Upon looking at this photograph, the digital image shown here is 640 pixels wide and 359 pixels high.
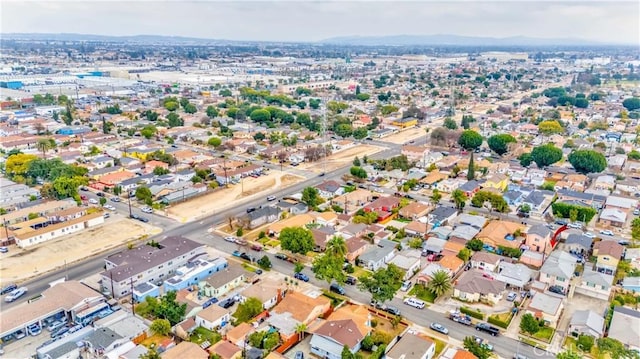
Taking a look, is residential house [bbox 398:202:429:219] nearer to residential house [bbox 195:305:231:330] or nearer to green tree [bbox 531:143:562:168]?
residential house [bbox 195:305:231:330]

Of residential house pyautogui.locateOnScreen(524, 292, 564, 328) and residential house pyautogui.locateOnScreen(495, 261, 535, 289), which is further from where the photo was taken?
residential house pyautogui.locateOnScreen(495, 261, 535, 289)

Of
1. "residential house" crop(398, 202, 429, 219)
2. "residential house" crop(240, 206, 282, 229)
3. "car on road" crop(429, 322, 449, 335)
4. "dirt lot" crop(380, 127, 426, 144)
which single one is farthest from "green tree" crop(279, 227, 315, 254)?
"dirt lot" crop(380, 127, 426, 144)

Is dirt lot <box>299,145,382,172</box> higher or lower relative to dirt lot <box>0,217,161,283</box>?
higher

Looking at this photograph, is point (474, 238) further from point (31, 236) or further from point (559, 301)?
point (31, 236)

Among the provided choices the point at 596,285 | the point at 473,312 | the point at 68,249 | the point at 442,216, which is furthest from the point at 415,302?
the point at 68,249

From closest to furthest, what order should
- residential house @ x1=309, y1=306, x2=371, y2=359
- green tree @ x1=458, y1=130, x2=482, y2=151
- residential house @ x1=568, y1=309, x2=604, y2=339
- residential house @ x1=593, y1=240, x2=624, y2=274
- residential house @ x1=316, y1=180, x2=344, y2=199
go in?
residential house @ x1=309, y1=306, x2=371, y2=359 < residential house @ x1=568, y1=309, x2=604, y2=339 < residential house @ x1=593, y1=240, x2=624, y2=274 < residential house @ x1=316, y1=180, x2=344, y2=199 < green tree @ x1=458, y1=130, x2=482, y2=151
